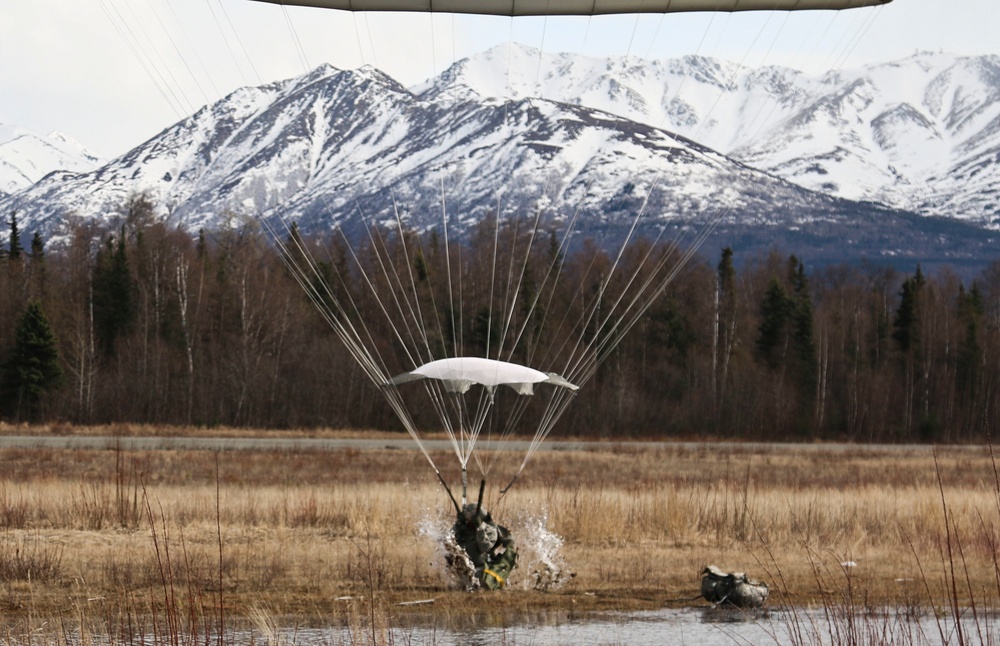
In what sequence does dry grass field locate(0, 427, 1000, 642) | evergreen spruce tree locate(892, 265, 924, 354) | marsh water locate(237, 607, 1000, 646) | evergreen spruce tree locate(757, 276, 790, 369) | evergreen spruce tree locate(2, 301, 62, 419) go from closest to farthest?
marsh water locate(237, 607, 1000, 646) → dry grass field locate(0, 427, 1000, 642) → evergreen spruce tree locate(2, 301, 62, 419) → evergreen spruce tree locate(757, 276, 790, 369) → evergreen spruce tree locate(892, 265, 924, 354)

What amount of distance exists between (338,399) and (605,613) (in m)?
48.1

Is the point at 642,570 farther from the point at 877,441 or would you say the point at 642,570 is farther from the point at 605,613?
the point at 877,441

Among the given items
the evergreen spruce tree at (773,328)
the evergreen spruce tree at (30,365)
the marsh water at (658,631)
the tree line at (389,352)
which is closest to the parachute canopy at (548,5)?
the marsh water at (658,631)

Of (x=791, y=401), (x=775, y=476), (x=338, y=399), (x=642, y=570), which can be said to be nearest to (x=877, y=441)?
(x=791, y=401)

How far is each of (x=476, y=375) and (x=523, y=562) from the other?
303 cm

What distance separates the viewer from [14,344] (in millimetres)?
57312

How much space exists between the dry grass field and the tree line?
29.0 metres

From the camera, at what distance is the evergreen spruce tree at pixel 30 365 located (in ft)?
181

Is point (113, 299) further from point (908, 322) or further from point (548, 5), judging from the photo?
point (548, 5)

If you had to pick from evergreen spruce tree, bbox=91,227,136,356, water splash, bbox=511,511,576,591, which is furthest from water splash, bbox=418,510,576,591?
evergreen spruce tree, bbox=91,227,136,356

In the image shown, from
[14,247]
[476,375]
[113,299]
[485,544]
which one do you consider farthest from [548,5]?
[14,247]

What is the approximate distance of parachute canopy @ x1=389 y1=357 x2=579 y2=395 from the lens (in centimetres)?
1319

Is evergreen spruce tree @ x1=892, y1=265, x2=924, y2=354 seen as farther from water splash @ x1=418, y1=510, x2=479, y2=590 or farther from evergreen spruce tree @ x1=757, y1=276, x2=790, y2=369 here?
water splash @ x1=418, y1=510, x2=479, y2=590

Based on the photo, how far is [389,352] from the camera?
64.1 m
